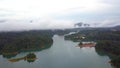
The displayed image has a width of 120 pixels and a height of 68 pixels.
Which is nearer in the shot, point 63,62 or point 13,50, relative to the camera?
point 63,62

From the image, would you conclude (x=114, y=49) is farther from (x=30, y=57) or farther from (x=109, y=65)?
(x=30, y=57)

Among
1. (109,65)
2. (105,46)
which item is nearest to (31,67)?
(109,65)

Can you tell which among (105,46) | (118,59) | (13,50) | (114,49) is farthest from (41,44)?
(118,59)

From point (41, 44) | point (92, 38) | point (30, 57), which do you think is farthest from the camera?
point (92, 38)

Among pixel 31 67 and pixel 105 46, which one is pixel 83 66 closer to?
pixel 31 67

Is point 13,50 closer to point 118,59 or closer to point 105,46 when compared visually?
point 105,46

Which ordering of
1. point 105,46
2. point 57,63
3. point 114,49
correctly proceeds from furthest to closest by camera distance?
point 105,46, point 114,49, point 57,63

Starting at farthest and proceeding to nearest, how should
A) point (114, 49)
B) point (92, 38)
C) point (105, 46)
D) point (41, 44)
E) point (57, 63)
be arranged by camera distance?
1. point (92, 38)
2. point (41, 44)
3. point (105, 46)
4. point (114, 49)
5. point (57, 63)

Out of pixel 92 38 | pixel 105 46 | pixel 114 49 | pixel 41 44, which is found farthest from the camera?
pixel 92 38

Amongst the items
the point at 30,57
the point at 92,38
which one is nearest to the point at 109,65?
the point at 30,57
